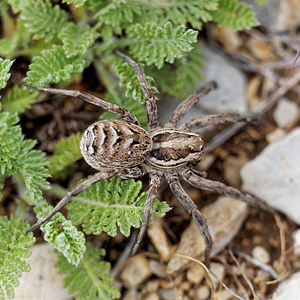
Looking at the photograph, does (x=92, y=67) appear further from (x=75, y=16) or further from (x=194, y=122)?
(x=194, y=122)

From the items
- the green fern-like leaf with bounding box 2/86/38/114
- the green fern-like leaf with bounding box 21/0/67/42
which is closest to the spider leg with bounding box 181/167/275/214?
the green fern-like leaf with bounding box 2/86/38/114

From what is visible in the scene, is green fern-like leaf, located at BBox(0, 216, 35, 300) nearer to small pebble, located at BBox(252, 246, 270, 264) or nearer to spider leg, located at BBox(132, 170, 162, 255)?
spider leg, located at BBox(132, 170, 162, 255)

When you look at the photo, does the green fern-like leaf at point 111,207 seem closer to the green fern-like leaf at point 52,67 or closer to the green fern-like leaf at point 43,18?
the green fern-like leaf at point 52,67

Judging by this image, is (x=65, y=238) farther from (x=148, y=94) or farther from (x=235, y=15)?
(x=235, y=15)

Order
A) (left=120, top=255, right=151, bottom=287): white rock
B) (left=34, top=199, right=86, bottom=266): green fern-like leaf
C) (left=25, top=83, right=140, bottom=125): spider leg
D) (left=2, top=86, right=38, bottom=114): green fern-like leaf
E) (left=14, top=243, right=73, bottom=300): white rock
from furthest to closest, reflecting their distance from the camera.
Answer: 1. (left=120, top=255, right=151, bottom=287): white rock
2. (left=2, top=86, right=38, bottom=114): green fern-like leaf
3. (left=14, top=243, right=73, bottom=300): white rock
4. (left=25, top=83, right=140, bottom=125): spider leg
5. (left=34, top=199, right=86, bottom=266): green fern-like leaf

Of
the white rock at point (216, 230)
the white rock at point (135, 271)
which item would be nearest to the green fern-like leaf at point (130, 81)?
the white rock at point (216, 230)

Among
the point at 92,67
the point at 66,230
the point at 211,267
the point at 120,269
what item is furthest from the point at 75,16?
the point at 211,267

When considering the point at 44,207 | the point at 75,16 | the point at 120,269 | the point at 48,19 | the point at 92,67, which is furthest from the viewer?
the point at 92,67
